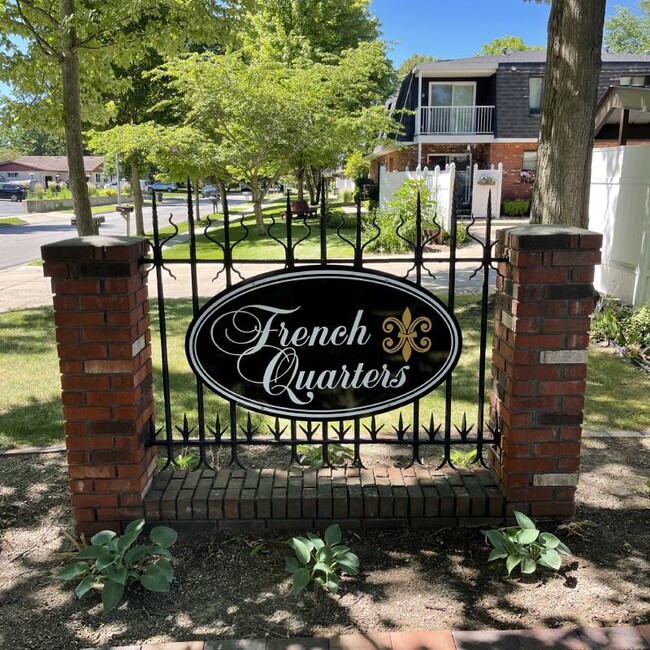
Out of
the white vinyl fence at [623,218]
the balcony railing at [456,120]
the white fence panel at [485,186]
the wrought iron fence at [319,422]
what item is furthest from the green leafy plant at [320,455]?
the balcony railing at [456,120]

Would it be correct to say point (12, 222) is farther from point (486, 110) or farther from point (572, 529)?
point (572, 529)

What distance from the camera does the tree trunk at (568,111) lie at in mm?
5781

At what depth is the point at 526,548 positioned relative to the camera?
2666 mm

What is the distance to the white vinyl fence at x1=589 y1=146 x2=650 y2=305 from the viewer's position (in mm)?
6770

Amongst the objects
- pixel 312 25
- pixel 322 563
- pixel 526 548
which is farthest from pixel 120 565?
pixel 312 25

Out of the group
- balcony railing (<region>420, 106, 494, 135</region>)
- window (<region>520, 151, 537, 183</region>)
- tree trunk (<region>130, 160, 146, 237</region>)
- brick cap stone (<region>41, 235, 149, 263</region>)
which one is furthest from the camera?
balcony railing (<region>420, 106, 494, 135</region>)

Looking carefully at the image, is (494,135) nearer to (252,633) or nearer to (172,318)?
(172,318)

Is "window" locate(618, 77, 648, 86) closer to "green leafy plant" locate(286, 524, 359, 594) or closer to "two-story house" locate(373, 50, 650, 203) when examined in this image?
"two-story house" locate(373, 50, 650, 203)

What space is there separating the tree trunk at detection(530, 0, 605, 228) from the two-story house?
54.8 ft

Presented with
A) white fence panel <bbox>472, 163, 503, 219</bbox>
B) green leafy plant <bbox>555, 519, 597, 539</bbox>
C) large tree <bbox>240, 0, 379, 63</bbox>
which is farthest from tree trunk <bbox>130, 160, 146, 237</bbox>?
green leafy plant <bbox>555, 519, 597, 539</bbox>

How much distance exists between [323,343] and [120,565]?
1245 mm

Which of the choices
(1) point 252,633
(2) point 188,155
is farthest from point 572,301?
(2) point 188,155

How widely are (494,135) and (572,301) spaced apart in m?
22.1

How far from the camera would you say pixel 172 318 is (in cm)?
796
